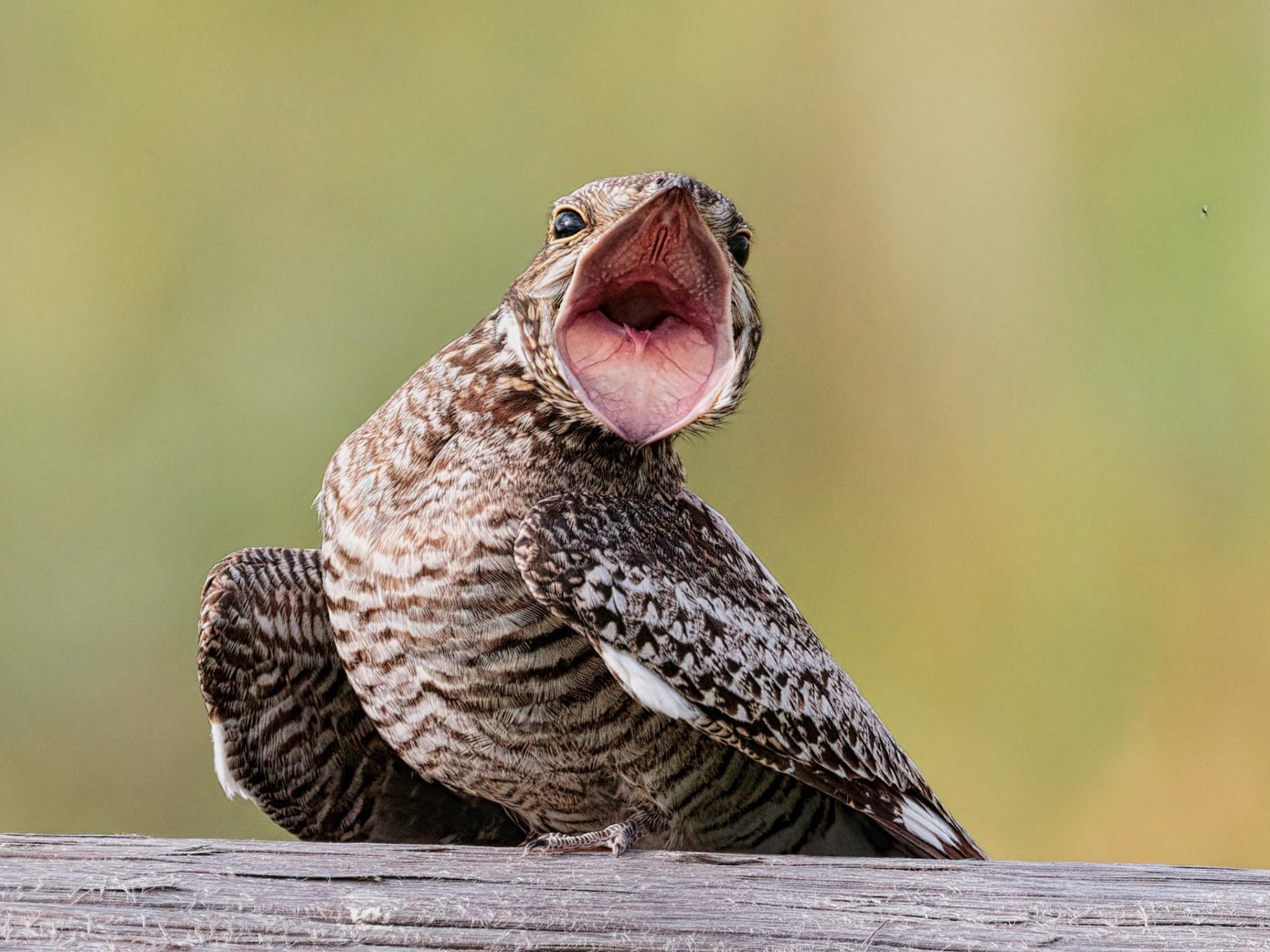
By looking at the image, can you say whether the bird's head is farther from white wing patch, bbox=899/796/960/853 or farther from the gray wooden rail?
white wing patch, bbox=899/796/960/853

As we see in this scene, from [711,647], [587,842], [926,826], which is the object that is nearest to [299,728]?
[587,842]

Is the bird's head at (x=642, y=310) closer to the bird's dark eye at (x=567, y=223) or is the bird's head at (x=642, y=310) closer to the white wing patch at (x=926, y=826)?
the bird's dark eye at (x=567, y=223)

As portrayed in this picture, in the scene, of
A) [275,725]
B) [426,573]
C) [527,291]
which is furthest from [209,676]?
[527,291]

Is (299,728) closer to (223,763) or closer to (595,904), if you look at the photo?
(223,763)

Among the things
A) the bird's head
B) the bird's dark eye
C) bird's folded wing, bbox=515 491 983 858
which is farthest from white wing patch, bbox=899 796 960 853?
the bird's dark eye

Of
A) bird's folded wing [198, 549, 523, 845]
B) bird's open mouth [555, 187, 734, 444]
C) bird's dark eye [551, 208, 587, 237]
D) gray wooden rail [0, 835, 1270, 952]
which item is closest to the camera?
gray wooden rail [0, 835, 1270, 952]
